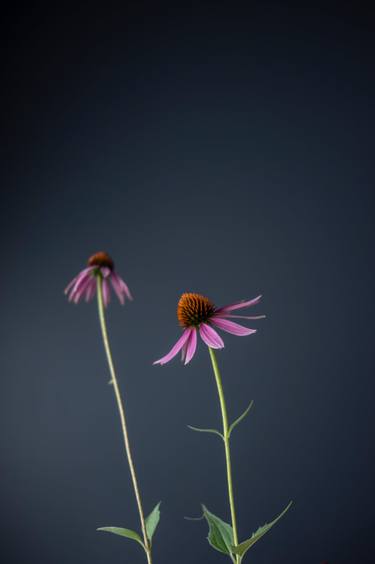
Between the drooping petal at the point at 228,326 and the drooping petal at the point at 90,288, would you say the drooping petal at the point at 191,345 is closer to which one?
the drooping petal at the point at 228,326

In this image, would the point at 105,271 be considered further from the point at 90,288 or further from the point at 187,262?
the point at 187,262

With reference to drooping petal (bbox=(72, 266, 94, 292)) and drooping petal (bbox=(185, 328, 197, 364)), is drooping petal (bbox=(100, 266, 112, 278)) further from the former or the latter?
drooping petal (bbox=(185, 328, 197, 364))

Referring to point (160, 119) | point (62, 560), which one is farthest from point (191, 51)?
point (62, 560)

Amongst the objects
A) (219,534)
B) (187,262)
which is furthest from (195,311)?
(187,262)

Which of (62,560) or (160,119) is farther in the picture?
(160,119)

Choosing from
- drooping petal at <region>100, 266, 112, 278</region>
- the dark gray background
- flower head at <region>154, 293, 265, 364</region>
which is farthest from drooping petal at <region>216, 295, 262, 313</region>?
the dark gray background

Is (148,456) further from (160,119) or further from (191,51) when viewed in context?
(191,51)

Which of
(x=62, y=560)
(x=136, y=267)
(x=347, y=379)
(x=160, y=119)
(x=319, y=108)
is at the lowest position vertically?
(x=62, y=560)
